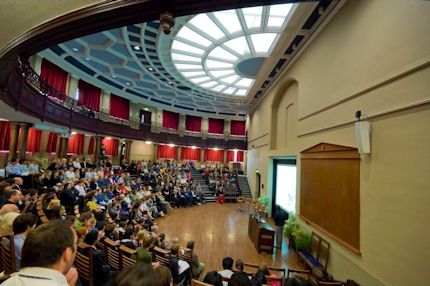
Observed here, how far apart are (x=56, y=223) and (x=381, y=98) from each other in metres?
4.68

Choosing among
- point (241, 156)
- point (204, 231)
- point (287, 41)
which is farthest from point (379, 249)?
point (241, 156)

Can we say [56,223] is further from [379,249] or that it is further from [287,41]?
[287,41]

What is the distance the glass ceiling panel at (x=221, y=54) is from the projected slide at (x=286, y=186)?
5.10 meters

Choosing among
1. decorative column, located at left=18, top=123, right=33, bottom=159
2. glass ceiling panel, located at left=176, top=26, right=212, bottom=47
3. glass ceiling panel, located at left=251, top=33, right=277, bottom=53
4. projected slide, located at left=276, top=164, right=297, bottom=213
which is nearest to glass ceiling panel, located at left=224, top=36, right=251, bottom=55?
glass ceiling panel, located at left=251, top=33, right=277, bottom=53

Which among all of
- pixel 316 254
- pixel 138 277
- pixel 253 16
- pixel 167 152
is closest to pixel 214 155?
pixel 167 152

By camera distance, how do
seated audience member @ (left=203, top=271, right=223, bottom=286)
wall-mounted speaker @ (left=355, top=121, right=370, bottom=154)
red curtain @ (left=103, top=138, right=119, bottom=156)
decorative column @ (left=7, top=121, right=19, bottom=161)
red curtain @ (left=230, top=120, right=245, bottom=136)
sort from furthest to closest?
red curtain @ (left=230, top=120, right=245, bottom=136), red curtain @ (left=103, top=138, right=119, bottom=156), decorative column @ (left=7, top=121, right=19, bottom=161), wall-mounted speaker @ (left=355, top=121, right=370, bottom=154), seated audience member @ (left=203, top=271, right=223, bottom=286)

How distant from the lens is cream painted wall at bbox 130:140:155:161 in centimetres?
1615

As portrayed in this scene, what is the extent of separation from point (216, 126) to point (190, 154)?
387 cm

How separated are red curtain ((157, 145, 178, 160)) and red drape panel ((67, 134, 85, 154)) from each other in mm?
6518

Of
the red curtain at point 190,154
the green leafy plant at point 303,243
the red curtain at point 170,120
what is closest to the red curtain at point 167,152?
the red curtain at point 190,154

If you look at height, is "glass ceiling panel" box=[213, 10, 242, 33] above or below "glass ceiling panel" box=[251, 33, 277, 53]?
below

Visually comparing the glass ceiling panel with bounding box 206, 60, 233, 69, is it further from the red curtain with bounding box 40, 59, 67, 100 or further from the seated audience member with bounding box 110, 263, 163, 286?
the seated audience member with bounding box 110, 263, 163, 286

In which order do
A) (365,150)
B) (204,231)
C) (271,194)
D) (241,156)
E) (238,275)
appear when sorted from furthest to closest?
1. (241,156)
2. (271,194)
3. (204,231)
4. (365,150)
5. (238,275)

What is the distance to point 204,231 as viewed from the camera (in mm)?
7066
